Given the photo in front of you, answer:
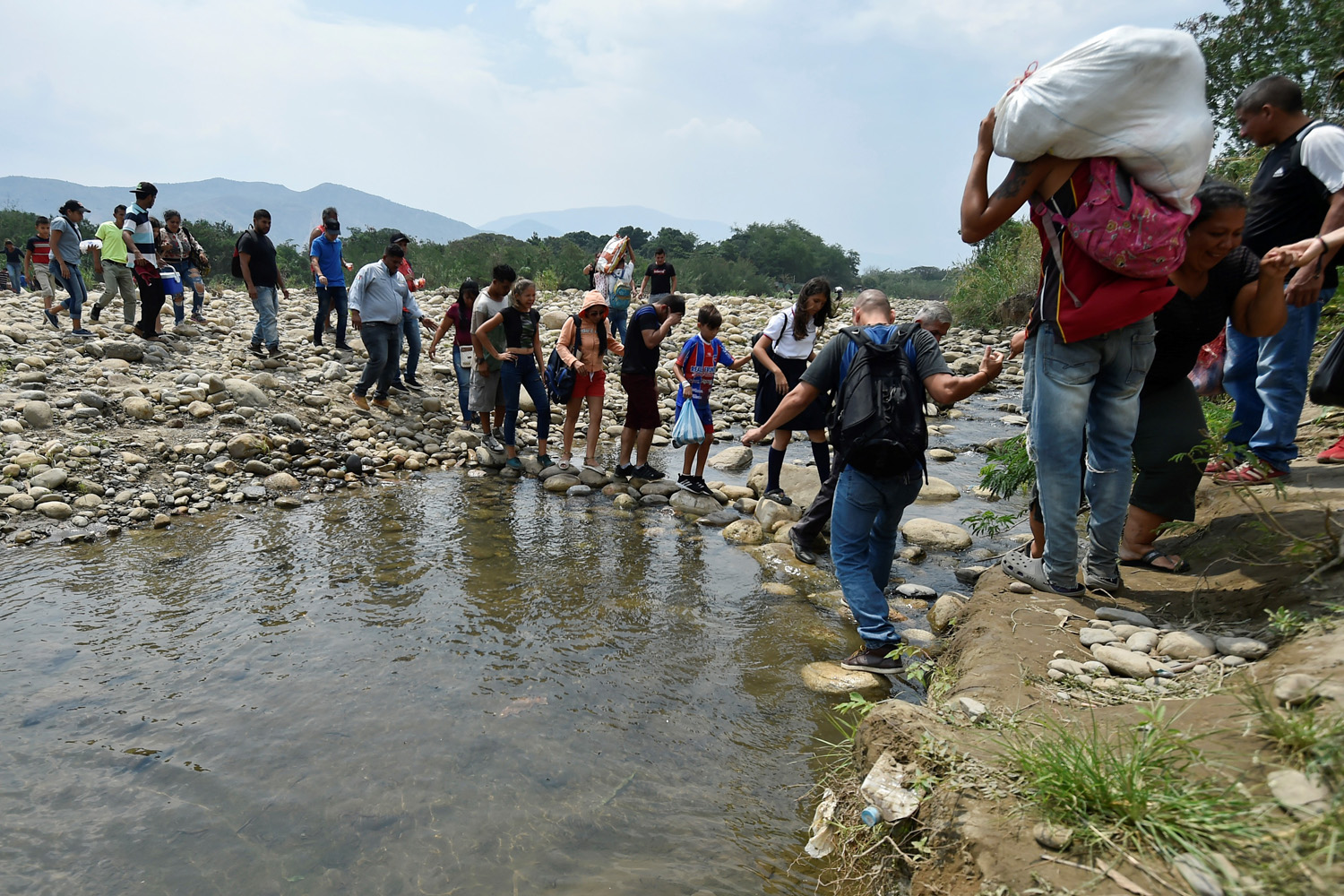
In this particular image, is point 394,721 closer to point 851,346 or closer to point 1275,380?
point 851,346

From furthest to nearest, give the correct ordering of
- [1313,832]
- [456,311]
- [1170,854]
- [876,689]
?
[456,311]
[876,689]
[1170,854]
[1313,832]

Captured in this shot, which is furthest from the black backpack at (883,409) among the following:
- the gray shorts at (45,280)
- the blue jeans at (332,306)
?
the gray shorts at (45,280)

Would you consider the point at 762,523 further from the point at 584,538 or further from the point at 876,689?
the point at 876,689

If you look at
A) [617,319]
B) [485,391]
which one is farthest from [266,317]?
[617,319]

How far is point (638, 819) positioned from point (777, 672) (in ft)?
4.57

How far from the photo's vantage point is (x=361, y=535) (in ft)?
20.2

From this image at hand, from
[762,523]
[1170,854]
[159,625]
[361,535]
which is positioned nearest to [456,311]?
[361,535]

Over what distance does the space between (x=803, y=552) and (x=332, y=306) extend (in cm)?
886

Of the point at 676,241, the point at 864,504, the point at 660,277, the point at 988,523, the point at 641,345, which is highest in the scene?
the point at 676,241

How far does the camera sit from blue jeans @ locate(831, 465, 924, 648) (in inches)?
151

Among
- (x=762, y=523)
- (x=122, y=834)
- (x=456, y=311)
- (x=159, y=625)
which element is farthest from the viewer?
(x=456, y=311)

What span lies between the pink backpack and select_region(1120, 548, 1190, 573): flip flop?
1.61 metres

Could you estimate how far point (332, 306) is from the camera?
37.4ft

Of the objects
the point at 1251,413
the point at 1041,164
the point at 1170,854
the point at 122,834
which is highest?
the point at 1041,164
